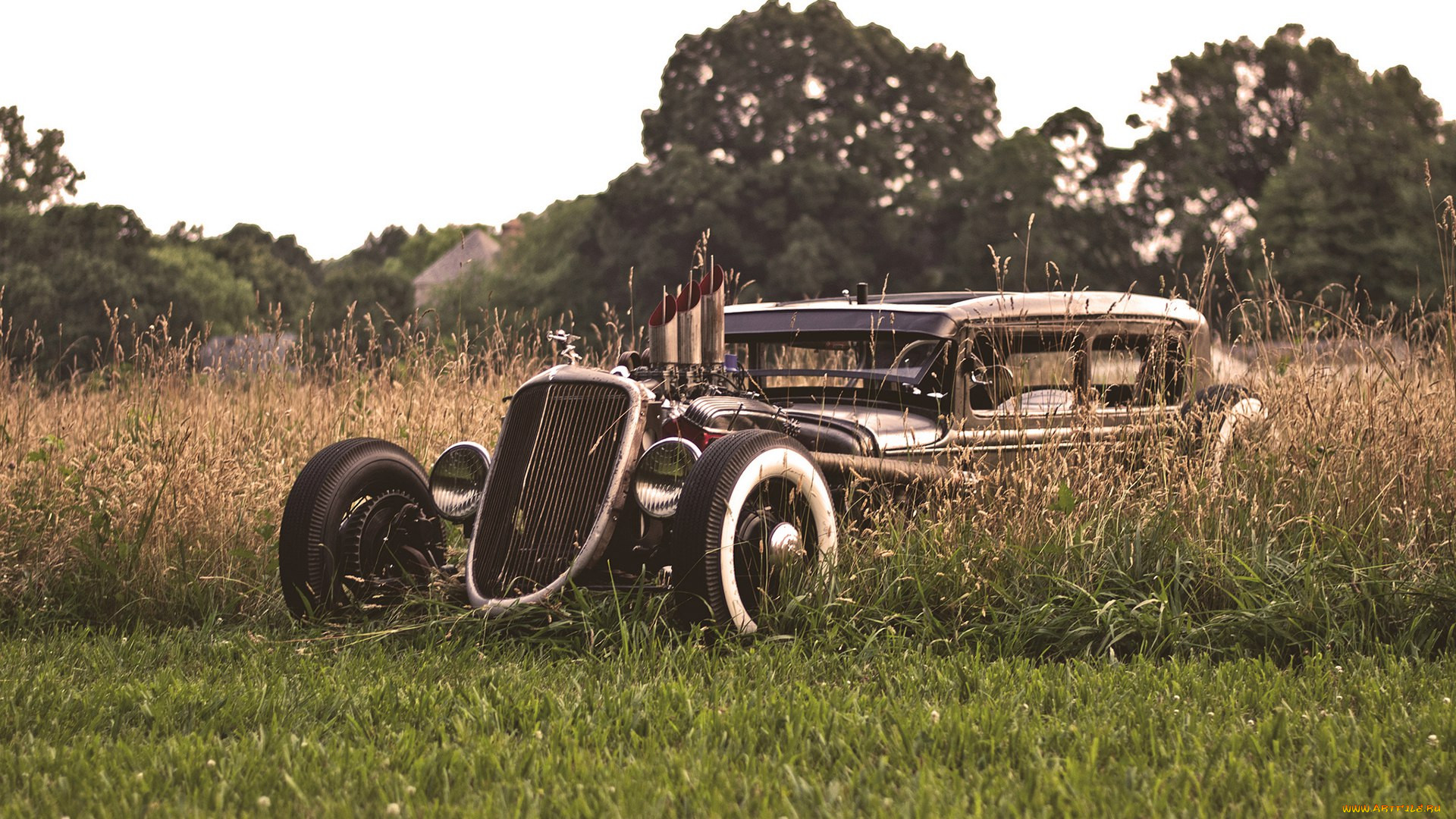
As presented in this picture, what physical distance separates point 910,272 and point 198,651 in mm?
32500

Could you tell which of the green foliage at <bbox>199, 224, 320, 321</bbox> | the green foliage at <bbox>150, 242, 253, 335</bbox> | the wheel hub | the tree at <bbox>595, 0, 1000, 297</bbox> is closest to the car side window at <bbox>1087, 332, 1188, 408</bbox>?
the wheel hub

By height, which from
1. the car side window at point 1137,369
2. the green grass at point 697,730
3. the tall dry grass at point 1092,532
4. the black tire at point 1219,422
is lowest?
the green grass at point 697,730

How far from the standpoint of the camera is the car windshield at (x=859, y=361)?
5.45 m

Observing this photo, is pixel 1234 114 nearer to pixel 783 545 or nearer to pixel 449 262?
pixel 783 545

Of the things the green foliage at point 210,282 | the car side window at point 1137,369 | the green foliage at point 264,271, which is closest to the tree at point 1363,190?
the car side window at point 1137,369

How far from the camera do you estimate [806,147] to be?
121ft

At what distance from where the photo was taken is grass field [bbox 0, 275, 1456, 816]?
300 centimetres

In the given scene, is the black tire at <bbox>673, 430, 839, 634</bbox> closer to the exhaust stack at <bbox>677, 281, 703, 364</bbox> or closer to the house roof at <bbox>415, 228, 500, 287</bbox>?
the exhaust stack at <bbox>677, 281, 703, 364</bbox>

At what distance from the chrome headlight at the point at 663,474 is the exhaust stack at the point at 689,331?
0.65 metres

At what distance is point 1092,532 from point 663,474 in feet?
5.69

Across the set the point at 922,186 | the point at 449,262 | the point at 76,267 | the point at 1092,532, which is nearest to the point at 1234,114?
the point at 922,186

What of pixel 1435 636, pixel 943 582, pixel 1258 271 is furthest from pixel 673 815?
pixel 1258 271

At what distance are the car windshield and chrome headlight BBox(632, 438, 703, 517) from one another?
1.07 m

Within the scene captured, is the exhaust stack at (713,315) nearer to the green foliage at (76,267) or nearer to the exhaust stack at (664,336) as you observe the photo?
the exhaust stack at (664,336)
